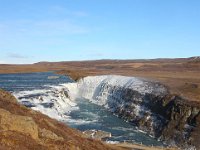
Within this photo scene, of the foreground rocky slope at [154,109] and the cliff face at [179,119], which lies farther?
the foreground rocky slope at [154,109]

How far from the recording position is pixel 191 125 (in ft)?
134

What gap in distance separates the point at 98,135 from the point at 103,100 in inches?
1136

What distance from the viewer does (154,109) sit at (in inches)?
1916

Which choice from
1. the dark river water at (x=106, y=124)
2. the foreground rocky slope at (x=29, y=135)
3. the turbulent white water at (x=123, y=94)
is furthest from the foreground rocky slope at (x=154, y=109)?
the foreground rocky slope at (x=29, y=135)

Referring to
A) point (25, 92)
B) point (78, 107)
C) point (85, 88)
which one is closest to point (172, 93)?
point (78, 107)

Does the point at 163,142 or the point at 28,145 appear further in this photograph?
the point at 163,142

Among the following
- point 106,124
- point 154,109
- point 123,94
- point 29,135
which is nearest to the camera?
point 29,135

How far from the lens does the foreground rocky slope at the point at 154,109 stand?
40281 mm

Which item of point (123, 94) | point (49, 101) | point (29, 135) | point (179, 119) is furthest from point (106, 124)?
point (29, 135)

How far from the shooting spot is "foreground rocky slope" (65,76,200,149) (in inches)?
1586

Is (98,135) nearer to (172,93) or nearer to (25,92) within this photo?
(172,93)

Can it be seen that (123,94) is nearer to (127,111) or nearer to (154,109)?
(127,111)

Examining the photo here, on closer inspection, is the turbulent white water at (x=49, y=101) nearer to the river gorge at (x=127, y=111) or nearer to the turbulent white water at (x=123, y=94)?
the river gorge at (x=127, y=111)

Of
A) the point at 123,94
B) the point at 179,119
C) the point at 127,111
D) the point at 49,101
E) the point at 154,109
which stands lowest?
the point at 127,111
